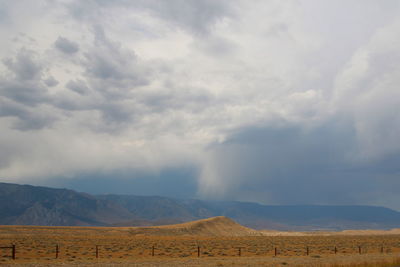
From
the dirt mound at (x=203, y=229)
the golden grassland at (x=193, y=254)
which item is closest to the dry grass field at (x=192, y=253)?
the golden grassland at (x=193, y=254)

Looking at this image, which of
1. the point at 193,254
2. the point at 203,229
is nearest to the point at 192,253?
the point at 193,254

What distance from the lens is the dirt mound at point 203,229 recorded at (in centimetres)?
12627

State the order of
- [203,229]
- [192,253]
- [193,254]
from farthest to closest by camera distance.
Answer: [203,229], [192,253], [193,254]

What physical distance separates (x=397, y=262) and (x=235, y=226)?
122 m

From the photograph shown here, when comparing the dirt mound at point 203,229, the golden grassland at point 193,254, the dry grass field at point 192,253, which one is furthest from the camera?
the dirt mound at point 203,229

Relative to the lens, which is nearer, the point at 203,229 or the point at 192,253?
the point at 192,253

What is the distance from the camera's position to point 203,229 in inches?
5522

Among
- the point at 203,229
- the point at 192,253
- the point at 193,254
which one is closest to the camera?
the point at 193,254

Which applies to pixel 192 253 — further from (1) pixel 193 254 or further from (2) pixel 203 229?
(2) pixel 203 229

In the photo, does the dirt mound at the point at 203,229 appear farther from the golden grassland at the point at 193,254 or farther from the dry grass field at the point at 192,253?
the golden grassland at the point at 193,254

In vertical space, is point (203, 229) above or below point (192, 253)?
below

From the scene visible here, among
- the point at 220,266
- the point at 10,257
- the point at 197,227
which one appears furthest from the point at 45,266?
the point at 197,227

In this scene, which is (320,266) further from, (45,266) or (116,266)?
(45,266)

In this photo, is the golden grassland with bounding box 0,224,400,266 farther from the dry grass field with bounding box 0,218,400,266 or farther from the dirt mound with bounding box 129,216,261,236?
the dirt mound with bounding box 129,216,261,236
